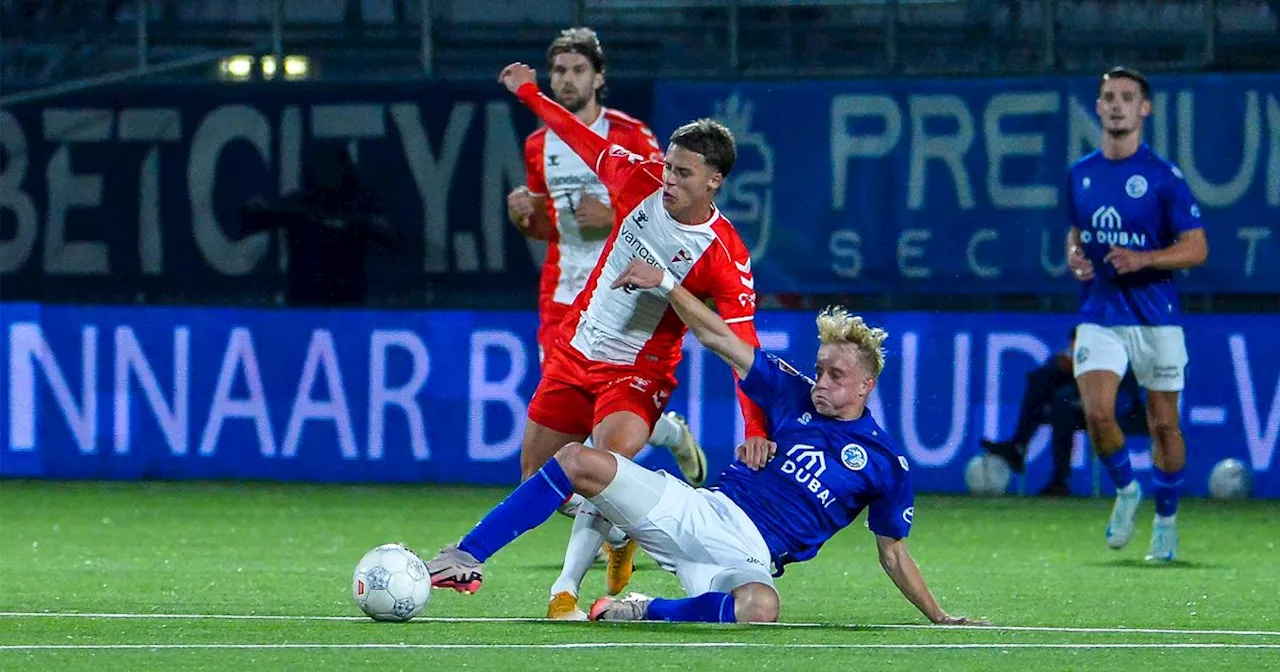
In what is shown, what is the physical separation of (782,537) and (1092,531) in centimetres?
423

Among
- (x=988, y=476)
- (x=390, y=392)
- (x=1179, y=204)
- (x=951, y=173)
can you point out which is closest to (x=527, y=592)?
(x=1179, y=204)

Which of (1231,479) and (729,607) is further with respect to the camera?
(1231,479)

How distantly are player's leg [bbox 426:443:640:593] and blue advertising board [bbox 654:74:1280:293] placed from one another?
5966 millimetres

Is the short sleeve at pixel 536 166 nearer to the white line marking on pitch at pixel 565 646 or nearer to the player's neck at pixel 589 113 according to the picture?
the player's neck at pixel 589 113

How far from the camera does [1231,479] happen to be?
11.7m

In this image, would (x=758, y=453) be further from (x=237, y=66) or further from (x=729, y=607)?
(x=237, y=66)

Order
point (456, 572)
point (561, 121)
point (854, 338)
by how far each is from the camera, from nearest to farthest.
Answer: point (456, 572)
point (854, 338)
point (561, 121)

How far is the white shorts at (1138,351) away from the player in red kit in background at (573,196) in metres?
1.65

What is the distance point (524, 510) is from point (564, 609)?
0.53 meters

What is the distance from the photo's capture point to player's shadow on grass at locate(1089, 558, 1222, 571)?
8805 mm

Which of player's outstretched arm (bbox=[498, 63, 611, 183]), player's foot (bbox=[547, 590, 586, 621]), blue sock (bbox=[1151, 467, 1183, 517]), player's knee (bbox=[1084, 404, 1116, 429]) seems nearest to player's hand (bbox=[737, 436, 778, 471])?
player's foot (bbox=[547, 590, 586, 621])

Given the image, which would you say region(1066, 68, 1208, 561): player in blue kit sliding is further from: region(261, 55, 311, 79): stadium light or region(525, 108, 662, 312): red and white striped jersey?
region(261, 55, 311, 79): stadium light

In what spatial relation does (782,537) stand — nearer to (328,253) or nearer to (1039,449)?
(1039,449)

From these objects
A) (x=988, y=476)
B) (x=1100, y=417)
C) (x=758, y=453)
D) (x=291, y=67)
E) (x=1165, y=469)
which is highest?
(x=291, y=67)
